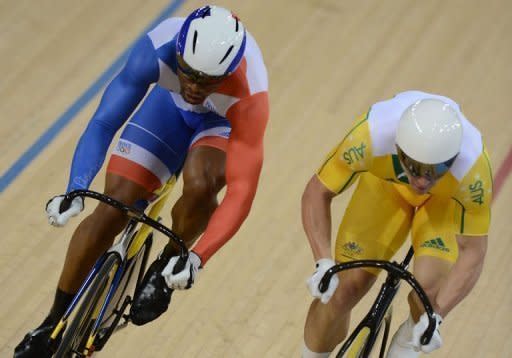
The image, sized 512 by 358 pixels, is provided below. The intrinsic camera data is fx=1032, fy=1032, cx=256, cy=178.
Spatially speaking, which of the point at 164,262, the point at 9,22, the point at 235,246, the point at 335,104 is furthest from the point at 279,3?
the point at 164,262

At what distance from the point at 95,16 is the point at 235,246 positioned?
6.18 feet

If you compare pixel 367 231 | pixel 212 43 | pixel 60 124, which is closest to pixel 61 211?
pixel 212 43

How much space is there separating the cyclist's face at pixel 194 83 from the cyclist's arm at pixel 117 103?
0.19 m

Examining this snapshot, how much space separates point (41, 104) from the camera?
17.5 ft

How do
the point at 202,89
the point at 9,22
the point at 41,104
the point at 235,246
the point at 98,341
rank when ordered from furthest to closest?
the point at 9,22
the point at 41,104
the point at 235,246
the point at 98,341
the point at 202,89

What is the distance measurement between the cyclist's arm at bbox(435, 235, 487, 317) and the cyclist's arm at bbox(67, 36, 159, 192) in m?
1.22

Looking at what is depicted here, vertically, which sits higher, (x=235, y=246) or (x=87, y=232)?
(x=87, y=232)

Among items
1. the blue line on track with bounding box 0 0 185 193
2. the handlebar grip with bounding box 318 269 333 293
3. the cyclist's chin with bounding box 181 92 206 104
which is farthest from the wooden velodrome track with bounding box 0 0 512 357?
the cyclist's chin with bounding box 181 92 206 104

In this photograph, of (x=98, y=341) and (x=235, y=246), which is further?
(x=235, y=246)

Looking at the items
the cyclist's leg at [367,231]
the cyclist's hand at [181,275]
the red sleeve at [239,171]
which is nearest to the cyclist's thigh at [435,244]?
the cyclist's leg at [367,231]

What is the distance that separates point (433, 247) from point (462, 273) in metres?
0.16

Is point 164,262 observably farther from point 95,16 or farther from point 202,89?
point 95,16

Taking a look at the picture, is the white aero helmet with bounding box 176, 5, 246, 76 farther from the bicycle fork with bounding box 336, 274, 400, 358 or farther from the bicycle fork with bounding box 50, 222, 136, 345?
the bicycle fork with bounding box 336, 274, 400, 358

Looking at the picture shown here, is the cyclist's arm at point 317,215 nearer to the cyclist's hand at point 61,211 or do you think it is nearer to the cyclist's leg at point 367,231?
the cyclist's leg at point 367,231
